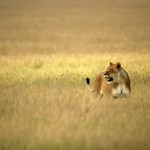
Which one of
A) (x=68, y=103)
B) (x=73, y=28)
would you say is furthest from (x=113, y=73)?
(x=73, y=28)

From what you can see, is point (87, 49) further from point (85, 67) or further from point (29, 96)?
point (29, 96)

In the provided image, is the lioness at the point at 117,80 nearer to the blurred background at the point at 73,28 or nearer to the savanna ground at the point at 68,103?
the savanna ground at the point at 68,103

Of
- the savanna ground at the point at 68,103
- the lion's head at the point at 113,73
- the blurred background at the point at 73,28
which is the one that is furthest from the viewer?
the blurred background at the point at 73,28

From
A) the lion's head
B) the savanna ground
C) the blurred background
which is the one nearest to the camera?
the savanna ground

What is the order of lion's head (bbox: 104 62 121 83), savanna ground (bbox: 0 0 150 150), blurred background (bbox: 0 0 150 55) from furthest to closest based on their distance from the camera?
blurred background (bbox: 0 0 150 55)
lion's head (bbox: 104 62 121 83)
savanna ground (bbox: 0 0 150 150)

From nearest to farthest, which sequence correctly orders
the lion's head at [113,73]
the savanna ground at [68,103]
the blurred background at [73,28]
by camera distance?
the savanna ground at [68,103], the lion's head at [113,73], the blurred background at [73,28]

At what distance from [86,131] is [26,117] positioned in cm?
158

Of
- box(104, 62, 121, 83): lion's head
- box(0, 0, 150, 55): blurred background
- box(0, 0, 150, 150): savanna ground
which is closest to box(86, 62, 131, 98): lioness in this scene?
box(104, 62, 121, 83): lion's head

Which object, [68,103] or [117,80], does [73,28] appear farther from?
[68,103]

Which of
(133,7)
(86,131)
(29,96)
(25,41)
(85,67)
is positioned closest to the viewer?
(86,131)

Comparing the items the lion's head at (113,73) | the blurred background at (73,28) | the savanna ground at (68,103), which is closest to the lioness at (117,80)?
the lion's head at (113,73)

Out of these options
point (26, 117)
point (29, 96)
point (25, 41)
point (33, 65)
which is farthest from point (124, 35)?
point (26, 117)

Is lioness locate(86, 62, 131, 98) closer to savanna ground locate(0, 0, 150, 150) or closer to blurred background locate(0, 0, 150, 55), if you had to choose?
savanna ground locate(0, 0, 150, 150)

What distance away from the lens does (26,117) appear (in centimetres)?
979
